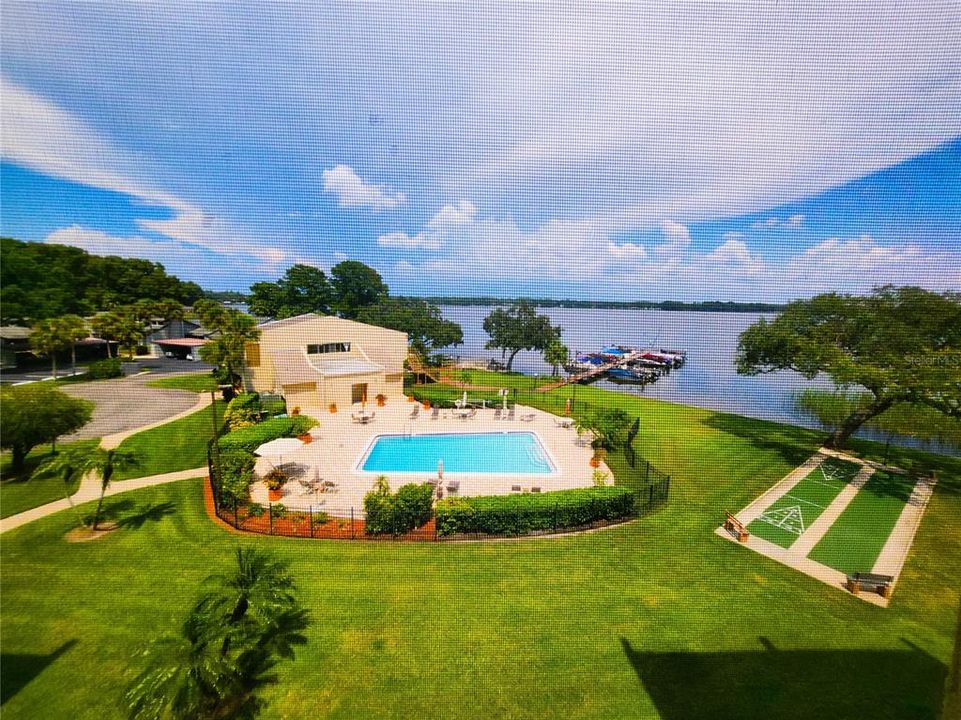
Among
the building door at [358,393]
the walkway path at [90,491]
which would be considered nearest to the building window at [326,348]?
the building door at [358,393]

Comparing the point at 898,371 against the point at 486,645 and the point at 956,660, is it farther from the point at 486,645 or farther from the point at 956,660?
the point at 486,645

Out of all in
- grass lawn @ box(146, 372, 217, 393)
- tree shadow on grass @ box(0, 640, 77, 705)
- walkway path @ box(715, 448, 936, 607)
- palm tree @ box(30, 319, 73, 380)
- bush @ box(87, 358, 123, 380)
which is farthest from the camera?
grass lawn @ box(146, 372, 217, 393)

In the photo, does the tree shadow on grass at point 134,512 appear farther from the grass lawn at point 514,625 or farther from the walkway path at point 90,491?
the walkway path at point 90,491

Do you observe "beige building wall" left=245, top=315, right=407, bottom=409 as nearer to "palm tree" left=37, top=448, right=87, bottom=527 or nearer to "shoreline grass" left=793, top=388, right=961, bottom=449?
"palm tree" left=37, top=448, right=87, bottom=527

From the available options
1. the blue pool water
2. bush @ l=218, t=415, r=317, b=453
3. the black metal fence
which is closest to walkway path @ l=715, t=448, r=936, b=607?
the black metal fence

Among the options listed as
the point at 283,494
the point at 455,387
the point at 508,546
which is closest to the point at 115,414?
the point at 283,494

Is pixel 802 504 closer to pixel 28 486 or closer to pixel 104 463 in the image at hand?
pixel 104 463

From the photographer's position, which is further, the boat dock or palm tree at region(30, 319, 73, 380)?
the boat dock

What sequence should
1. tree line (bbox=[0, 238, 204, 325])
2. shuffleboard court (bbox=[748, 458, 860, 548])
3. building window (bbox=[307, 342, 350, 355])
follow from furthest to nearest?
building window (bbox=[307, 342, 350, 355]), shuffleboard court (bbox=[748, 458, 860, 548]), tree line (bbox=[0, 238, 204, 325])
